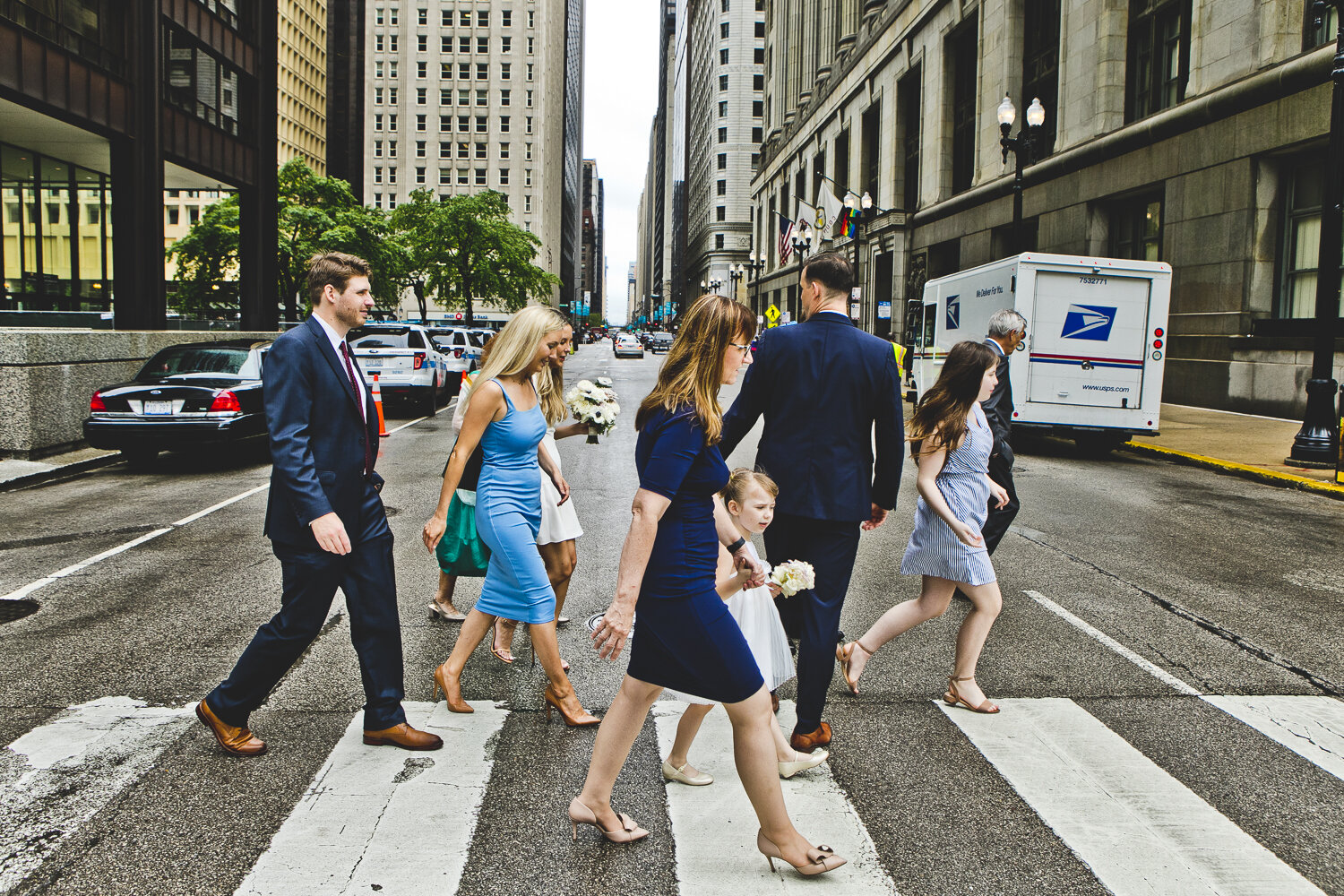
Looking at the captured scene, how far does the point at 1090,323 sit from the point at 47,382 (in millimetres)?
15534

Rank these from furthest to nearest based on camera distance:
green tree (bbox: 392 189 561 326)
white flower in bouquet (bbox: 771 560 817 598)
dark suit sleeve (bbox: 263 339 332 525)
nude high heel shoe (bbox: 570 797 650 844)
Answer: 1. green tree (bbox: 392 189 561 326)
2. dark suit sleeve (bbox: 263 339 332 525)
3. white flower in bouquet (bbox: 771 560 817 598)
4. nude high heel shoe (bbox: 570 797 650 844)

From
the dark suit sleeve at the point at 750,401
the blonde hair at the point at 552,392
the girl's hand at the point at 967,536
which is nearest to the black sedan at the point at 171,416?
the blonde hair at the point at 552,392

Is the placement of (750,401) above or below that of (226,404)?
above

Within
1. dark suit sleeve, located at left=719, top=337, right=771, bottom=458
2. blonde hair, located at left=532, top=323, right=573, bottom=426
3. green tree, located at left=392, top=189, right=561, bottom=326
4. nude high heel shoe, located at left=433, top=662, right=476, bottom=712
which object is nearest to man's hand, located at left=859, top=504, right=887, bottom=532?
dark suit sleeve, located at left=719, top=337, right=771, bottom=458

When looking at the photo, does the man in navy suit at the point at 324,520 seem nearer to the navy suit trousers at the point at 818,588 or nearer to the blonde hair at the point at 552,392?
the blonde hair at the point at 552,392

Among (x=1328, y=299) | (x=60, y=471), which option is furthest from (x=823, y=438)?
(x=1328, y=299)

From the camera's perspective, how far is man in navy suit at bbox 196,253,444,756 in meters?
3.88

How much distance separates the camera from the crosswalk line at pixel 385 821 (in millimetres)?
3170

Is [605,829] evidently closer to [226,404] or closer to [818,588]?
[818,588]

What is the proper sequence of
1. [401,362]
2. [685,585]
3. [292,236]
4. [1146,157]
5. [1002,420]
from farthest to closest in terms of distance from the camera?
[292,236] → [1146,157] → [401,362] → [1002,420] → [685,585]

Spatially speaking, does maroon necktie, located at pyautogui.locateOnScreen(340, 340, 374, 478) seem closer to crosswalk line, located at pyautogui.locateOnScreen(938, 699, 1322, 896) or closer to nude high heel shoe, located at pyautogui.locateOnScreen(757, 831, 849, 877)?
nude high heel shoe, located at pyautogui.locateOnScreen(757, 831, 849, 877)

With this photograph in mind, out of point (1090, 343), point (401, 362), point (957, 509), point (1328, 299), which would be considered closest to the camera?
point (957, 509)

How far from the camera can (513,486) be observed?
4.57 metres

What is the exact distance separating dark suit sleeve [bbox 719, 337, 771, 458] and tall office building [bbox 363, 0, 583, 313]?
4276 inches
